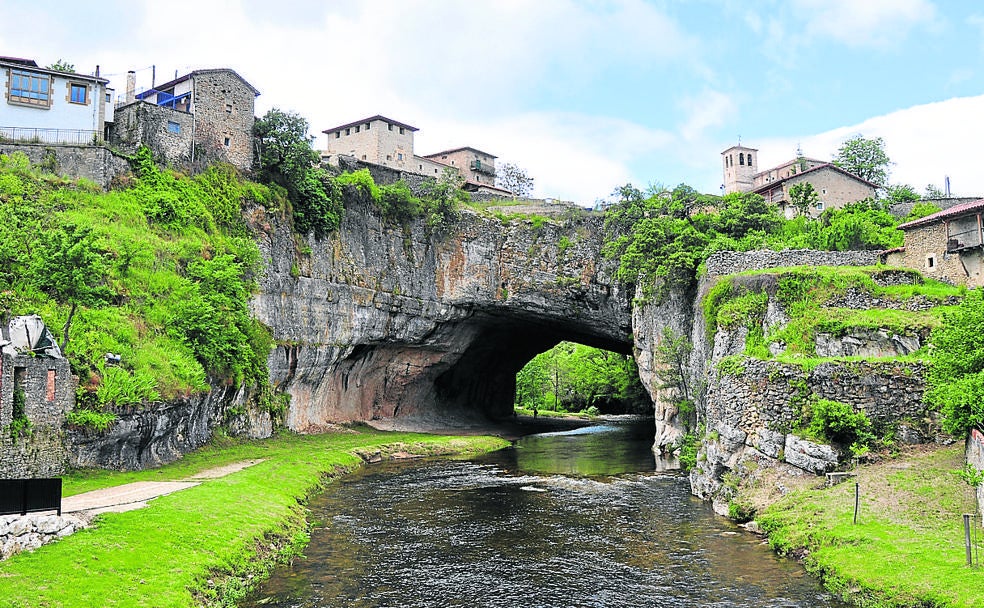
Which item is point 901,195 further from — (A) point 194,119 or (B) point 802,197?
(A) point 194,119

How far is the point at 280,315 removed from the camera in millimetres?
48781

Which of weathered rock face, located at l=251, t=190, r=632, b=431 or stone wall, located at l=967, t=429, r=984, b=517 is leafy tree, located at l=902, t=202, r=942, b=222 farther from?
stone wall, located at l=967, t=429, r=984, b=517

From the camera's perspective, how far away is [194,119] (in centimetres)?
4850

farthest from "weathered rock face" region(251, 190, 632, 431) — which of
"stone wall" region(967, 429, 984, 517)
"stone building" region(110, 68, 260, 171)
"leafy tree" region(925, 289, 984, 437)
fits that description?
"stone wall" region(967, 429, 984, 517)

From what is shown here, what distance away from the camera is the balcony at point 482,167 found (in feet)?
278

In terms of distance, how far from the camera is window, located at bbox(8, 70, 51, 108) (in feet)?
147

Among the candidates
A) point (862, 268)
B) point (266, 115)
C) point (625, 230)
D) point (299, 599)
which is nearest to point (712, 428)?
point (862, 268)

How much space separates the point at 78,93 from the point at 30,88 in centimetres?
259

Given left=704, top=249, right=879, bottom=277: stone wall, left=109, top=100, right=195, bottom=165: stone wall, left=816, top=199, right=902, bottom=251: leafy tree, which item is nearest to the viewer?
left=704, top=249, right=879, bottom=277: stone wall

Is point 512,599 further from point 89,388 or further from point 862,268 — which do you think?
point 862,268

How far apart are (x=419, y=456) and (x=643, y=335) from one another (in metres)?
17.6

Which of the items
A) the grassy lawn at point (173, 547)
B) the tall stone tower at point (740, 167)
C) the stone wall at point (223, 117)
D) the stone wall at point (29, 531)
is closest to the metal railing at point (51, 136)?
the stone wall at point (223, 117)

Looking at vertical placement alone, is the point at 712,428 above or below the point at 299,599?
above

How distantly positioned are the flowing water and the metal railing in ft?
91.6
